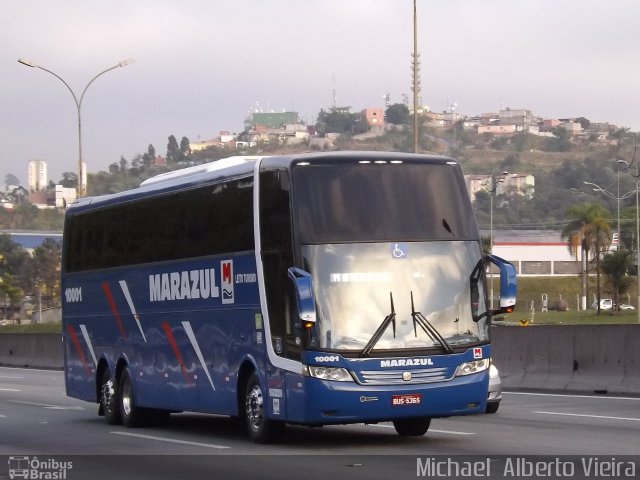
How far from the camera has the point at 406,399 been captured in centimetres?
1540

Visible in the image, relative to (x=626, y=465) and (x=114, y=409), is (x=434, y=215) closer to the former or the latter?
(x=626, y=465)

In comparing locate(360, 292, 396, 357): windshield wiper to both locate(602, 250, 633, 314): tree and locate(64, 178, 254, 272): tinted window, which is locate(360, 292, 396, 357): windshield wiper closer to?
locate(64, 178, 254, 272): tinted window

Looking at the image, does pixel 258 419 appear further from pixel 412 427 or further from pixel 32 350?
pixel 32 350

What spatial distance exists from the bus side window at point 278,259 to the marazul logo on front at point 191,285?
1.20 metres

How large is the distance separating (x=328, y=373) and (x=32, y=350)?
33.9m

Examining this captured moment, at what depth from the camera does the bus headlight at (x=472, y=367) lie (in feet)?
51.7

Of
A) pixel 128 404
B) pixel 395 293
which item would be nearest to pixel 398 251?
pixel 395 293

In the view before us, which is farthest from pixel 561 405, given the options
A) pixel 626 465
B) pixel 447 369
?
pixel 626 465

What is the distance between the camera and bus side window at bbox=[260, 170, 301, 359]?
15.6 m

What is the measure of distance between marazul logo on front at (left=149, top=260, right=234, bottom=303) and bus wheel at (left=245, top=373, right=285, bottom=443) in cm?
125

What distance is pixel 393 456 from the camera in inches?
575

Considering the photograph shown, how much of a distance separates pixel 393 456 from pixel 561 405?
8094 millimetres

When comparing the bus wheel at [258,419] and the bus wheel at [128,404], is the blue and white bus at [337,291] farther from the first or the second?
the bus wheel at [128,404]

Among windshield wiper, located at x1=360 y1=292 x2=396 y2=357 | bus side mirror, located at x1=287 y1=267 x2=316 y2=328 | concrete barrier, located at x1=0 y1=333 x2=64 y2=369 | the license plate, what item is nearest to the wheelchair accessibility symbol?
windshield wiper, located at x1=360 y1=292 x2=396 y2=357
